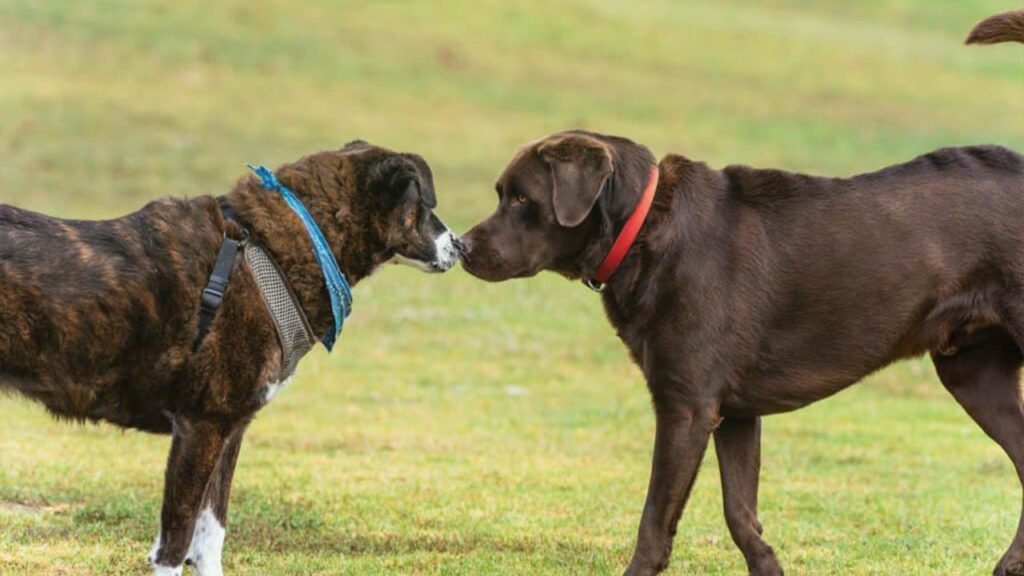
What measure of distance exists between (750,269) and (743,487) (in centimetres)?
119

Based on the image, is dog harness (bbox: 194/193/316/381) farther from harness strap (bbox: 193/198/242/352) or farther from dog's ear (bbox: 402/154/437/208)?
dog's ear (bbox: 402/154/437/208)

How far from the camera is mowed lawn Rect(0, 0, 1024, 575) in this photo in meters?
9.09

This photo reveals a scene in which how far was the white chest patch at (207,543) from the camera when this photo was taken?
7.42 meters

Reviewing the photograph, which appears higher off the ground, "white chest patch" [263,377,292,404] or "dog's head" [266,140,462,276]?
"dog's head" [266,140,462,276]

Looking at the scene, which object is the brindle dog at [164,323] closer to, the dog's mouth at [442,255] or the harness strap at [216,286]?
the harness strap at [216,286]

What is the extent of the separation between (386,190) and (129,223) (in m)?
1.32

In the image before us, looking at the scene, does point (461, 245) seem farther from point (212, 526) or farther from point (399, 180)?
point (212, 526)

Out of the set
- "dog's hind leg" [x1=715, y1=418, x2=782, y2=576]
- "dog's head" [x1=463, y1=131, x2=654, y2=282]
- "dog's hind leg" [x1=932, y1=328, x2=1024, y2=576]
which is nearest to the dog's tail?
"dog's hind leg" [x1=932, y1=328, x2=1024, y2=576]

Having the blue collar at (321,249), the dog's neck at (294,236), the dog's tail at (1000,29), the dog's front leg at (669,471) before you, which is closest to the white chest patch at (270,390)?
the dog's neck at (294,236)

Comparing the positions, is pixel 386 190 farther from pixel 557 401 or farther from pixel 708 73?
pixel 708 73

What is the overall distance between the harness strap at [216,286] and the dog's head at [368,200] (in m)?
0.59

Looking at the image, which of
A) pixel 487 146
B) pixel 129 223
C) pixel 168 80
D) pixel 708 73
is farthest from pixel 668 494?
pixel 708 73

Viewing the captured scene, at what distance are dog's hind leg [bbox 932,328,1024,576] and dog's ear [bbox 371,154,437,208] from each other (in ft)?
9.73

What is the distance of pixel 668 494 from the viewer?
7.21 metres
